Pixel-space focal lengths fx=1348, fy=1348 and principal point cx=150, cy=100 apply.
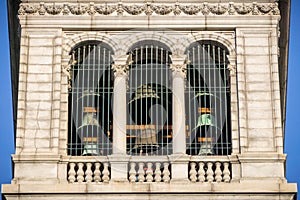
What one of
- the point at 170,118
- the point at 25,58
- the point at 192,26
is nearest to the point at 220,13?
the point at 192,26

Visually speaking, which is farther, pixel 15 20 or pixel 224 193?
pixel 15 20

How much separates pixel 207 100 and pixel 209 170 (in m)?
2.91

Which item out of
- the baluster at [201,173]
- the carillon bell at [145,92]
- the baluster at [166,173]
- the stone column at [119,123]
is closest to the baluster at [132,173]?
the stone column at [119,123]

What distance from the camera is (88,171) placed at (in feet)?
125

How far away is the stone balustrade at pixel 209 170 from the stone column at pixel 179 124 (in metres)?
0.23

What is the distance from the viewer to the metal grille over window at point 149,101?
39.6 meters

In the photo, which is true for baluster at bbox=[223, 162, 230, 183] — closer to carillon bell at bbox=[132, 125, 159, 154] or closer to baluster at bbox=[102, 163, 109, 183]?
carillon bell at bbox=[132, 125, 159, 154]

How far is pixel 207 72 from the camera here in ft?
133

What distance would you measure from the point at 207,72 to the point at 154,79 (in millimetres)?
1610

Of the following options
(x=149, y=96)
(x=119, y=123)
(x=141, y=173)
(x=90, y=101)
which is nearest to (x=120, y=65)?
(x=149, y=96)

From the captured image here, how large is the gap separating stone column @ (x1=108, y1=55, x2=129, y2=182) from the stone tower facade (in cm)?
3

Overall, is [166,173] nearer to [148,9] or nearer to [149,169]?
[149,169]

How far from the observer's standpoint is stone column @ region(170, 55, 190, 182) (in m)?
38.2

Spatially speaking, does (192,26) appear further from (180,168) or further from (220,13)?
A: (180,168)
